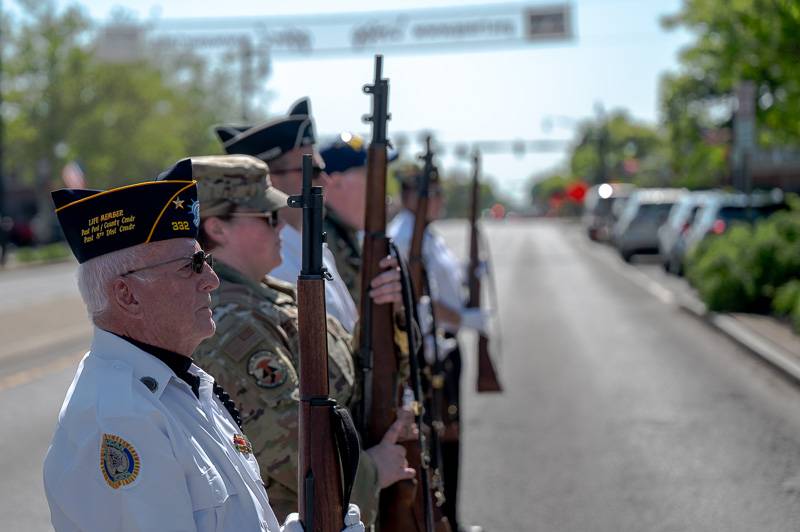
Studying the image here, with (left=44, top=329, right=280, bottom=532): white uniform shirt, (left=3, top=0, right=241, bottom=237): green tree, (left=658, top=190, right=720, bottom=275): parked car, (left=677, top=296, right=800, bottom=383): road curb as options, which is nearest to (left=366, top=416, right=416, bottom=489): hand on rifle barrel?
(left=44, top=329, right=280, bottom=532): white uniform shirt

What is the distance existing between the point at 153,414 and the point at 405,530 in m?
1.53

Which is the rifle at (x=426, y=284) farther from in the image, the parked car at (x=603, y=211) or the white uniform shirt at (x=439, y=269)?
the parked car at (x=603, y=211)

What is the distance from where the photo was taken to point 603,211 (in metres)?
48.6

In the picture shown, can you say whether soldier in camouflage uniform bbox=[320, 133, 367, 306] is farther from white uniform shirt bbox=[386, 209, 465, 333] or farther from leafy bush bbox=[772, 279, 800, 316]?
leafy bush bbox=[772, 279, 800, 316]

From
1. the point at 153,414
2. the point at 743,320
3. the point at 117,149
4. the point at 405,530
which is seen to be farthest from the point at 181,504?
the point at 117,149

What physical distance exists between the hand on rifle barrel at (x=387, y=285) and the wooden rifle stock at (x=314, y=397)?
91 centimetres

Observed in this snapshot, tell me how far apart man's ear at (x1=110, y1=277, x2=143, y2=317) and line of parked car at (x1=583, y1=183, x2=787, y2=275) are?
61.7 ft

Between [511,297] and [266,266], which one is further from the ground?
[266,266]

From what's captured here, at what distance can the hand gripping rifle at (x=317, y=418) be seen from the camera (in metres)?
2.65

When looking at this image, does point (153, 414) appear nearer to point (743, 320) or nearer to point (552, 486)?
point (552, 486)

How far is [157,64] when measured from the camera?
234ft

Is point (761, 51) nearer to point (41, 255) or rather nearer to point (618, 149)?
point (41, 255)

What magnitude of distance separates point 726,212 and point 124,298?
21.8 m

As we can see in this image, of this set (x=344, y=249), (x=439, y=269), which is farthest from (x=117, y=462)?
(x=439, y=269)
